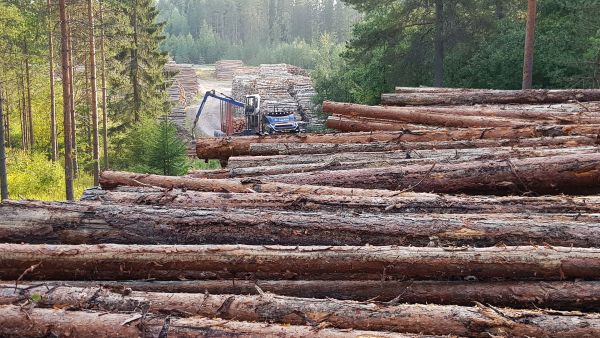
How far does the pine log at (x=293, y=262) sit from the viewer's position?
313 centimetres

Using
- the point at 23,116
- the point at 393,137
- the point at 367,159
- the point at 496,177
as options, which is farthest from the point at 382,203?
the point at 23,116

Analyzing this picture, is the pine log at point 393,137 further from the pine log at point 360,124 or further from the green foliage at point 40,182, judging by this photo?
the green foliage at point 40,182

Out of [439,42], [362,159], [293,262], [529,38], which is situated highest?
[439,42]

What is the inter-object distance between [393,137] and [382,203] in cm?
258

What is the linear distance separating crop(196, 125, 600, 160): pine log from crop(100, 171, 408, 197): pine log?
193 cm

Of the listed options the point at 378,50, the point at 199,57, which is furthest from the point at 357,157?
the point at 199,57

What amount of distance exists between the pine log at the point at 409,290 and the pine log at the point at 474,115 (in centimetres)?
409

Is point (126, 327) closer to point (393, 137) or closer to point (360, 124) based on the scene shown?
point (393, 137)

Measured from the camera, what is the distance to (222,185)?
15.8 feet

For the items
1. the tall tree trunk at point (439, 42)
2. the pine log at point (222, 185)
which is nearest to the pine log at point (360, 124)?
the pine log at point (222, 185)

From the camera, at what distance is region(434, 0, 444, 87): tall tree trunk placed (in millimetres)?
18688

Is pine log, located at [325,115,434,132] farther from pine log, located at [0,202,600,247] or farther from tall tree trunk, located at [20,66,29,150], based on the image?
tall tree trunk, located at [20,66,29,150]

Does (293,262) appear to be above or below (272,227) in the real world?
below

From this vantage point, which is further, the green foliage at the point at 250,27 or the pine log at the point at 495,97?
the green foliage at the point at 250,27
